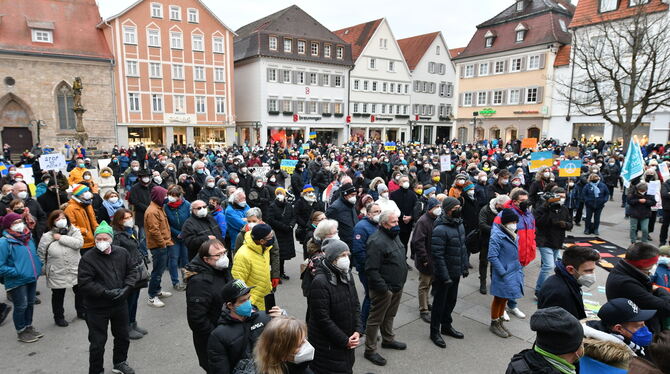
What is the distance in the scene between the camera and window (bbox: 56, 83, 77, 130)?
32625 mm

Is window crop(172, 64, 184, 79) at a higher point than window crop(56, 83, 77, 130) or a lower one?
higher

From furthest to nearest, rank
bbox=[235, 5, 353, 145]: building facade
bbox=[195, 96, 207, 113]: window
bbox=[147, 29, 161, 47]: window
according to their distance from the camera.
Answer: bbox=[235, 5, 353, 145]: building facade
bbox=[195, 96, 207, 113]: window
bbox=[147, 29, 161, 47]: window

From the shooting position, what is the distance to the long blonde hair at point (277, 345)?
246 cm

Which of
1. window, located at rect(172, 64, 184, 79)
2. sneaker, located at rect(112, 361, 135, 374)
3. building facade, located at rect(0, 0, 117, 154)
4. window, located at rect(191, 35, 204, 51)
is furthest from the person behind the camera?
window, located at rect(191, 35, 204, 51)

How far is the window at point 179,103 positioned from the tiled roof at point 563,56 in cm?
3440

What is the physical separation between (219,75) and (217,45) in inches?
111

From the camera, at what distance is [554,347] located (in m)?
2.42

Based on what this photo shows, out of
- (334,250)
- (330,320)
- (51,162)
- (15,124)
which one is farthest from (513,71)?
(15,124)

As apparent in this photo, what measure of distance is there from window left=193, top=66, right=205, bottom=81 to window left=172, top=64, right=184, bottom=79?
1169 mm

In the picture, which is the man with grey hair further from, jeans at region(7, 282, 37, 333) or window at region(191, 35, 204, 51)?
window at region(191, 35, 204, 51)

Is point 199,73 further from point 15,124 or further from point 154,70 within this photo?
point 15,124

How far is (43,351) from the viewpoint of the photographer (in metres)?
5.04

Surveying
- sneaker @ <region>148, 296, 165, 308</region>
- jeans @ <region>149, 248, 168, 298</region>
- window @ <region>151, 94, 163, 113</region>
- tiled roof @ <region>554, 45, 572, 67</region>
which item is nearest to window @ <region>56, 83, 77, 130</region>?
window @ <region>151, 94, 163, 113</region>

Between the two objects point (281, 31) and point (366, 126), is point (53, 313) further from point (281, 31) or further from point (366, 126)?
point (366, 126)
